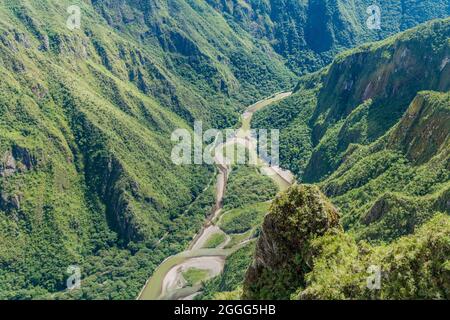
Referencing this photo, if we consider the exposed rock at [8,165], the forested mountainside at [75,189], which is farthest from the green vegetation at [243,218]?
the exposed rock at [8,165]

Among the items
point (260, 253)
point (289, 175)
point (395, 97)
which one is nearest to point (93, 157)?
point (289, 175)

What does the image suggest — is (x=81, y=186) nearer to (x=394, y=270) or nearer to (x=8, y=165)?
(x=8, y=165)

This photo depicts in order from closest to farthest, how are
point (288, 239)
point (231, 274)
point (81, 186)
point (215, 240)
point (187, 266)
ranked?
point (288, 239) < point (231, 274) < point (187, 266) < point (215, 240) < point (81, 186)

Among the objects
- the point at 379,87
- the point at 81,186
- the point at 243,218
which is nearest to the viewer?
the point at 243,218

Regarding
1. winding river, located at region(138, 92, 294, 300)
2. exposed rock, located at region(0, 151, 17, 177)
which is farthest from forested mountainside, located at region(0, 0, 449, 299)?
winding river, located at region(138, 92, 294, 300)

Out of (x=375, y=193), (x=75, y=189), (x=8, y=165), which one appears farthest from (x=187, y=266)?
(x=8, y=165)

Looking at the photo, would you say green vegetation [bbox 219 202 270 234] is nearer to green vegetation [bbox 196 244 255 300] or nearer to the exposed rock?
green vegetation [bbox 196 244 255 300]
